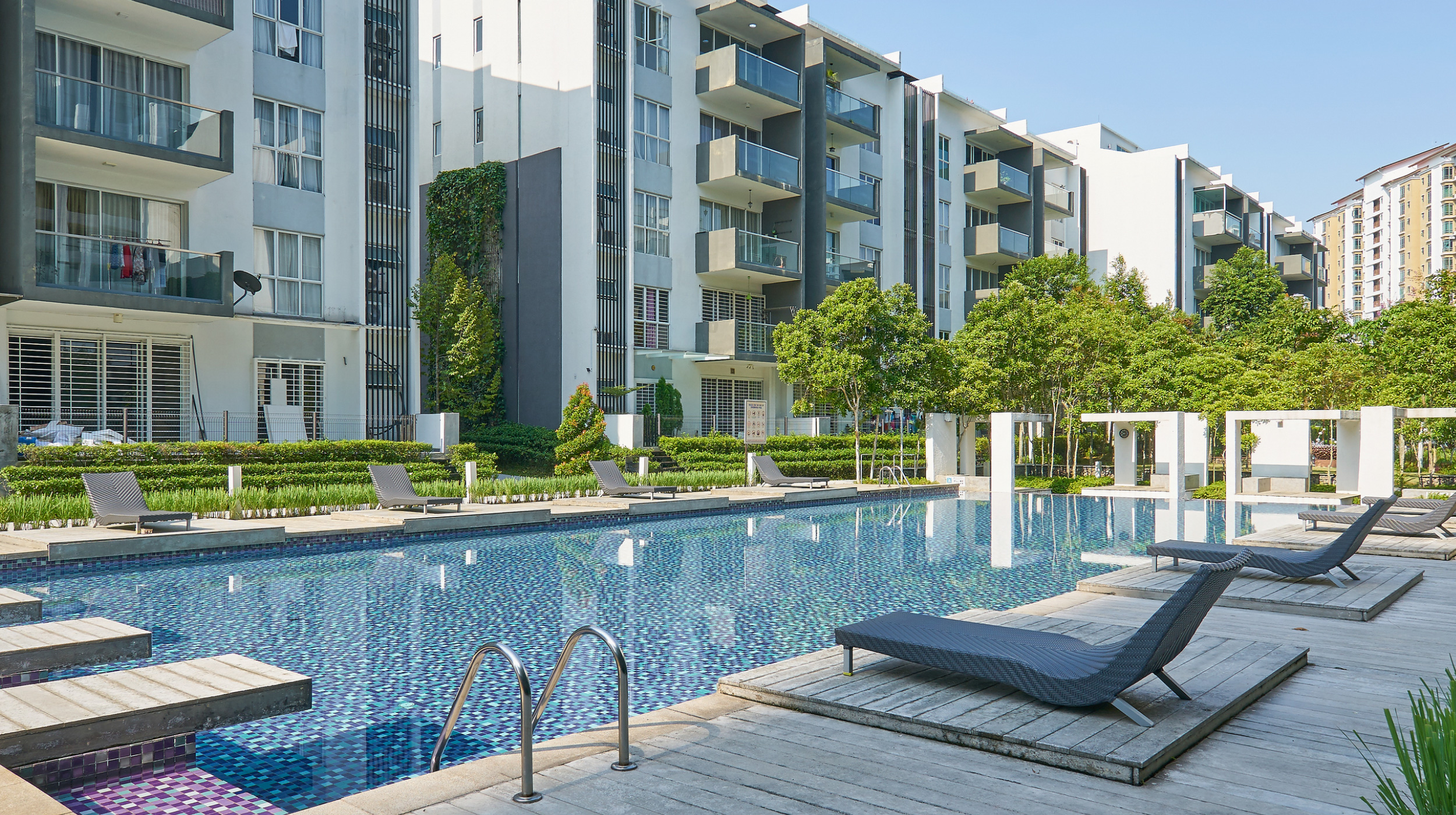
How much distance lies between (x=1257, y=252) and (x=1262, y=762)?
2142 inches

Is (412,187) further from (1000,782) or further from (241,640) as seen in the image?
(1000,782)

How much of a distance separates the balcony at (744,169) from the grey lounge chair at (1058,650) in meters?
25.8

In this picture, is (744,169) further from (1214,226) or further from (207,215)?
(1214,226)

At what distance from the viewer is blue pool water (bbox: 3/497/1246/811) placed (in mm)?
5746

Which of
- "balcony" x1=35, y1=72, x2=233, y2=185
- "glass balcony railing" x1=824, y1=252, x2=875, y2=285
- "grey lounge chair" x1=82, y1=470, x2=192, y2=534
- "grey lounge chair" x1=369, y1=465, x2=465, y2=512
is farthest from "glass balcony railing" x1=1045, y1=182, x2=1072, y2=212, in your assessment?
"grey lounge chair" x1=82, y1=470, x2=192, y2=534

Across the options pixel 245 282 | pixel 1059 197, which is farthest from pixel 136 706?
pixel 1059 197

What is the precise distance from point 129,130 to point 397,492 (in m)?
9.29

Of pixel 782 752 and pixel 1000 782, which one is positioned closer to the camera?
pixel 1000 782

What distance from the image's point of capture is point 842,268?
34094 mm

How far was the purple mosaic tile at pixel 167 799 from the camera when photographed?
4469mm

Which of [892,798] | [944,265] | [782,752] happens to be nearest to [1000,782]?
[892,798]

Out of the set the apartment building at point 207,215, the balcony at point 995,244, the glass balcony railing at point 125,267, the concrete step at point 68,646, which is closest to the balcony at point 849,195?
the balcony at point 995,244

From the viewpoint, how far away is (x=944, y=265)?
1646 inches

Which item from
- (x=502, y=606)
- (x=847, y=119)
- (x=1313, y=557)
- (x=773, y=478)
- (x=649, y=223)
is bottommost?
(x=502, y=606)
